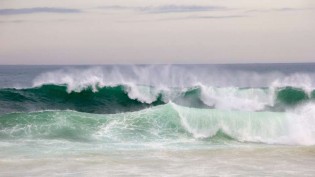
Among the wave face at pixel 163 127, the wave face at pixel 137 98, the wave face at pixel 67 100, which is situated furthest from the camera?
the wave face at pixel 67 100

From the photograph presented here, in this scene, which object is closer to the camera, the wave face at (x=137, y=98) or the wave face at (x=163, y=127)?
the wave face at (x=163, y=127)

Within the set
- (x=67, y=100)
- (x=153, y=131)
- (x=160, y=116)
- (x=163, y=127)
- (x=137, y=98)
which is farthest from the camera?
(x=137, y=98)

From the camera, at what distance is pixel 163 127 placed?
57.8 feet

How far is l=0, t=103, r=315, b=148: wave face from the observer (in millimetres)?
15922

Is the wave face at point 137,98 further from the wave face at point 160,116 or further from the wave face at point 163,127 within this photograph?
the wave face at point 163,127

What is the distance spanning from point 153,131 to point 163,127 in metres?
0.63

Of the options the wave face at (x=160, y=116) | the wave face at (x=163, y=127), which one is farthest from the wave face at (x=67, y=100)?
the wave face at (x=163, y=127)

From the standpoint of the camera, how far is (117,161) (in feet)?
38.5

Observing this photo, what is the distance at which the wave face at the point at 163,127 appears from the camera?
52.2ft

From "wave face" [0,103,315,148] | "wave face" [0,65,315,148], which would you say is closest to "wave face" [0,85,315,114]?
"wave face" [0,65,315,148]

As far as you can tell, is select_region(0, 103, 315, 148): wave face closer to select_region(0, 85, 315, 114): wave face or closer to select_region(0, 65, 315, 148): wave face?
select_region(0, 65, 315, 148): wave face

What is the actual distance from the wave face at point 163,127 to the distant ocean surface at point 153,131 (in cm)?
3

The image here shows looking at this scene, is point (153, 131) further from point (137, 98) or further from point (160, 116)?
point (137, 98)

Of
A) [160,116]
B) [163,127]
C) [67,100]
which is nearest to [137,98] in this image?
[67,100]
